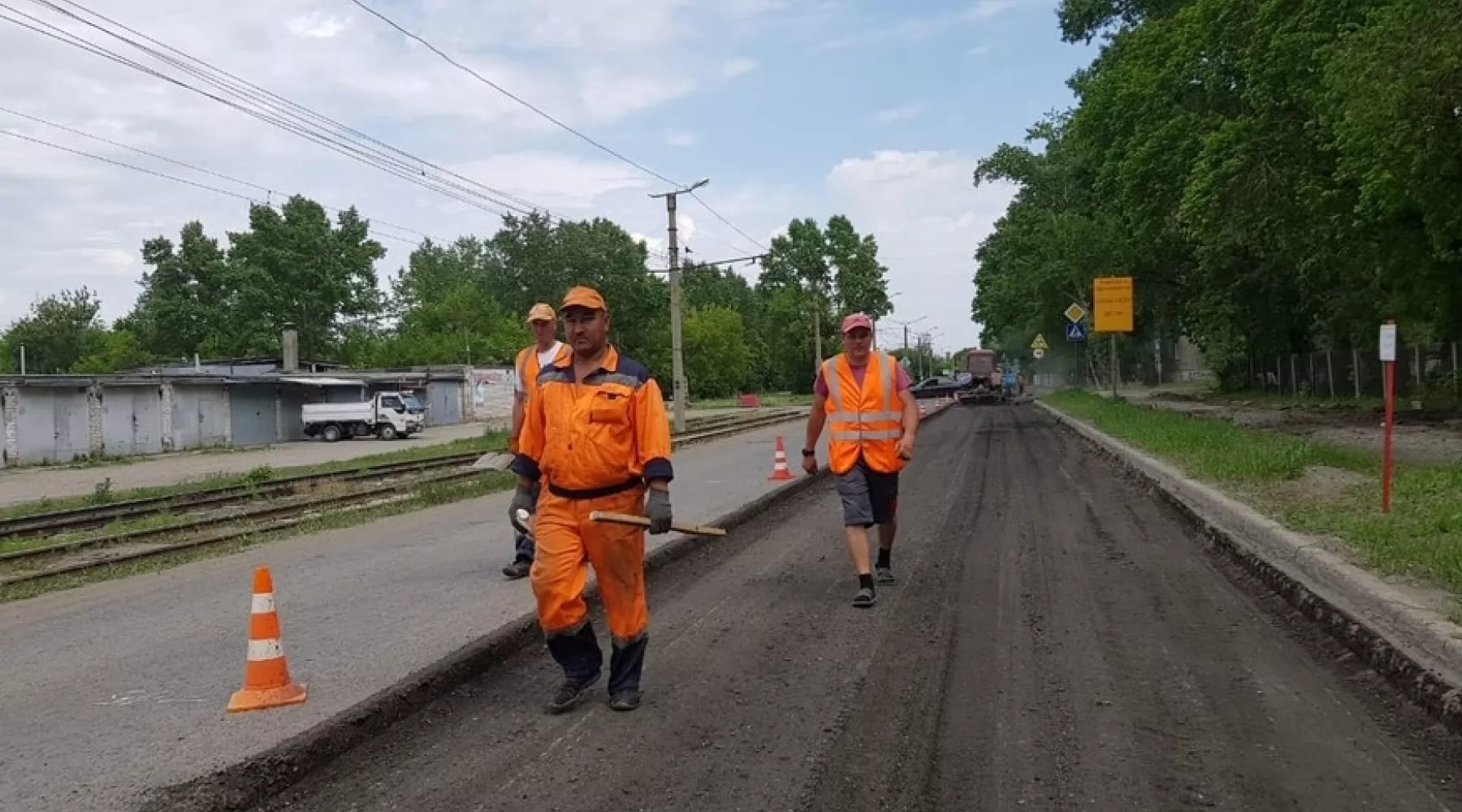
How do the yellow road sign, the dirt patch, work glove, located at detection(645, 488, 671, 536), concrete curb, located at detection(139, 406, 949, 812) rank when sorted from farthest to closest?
the yellow road sign
the dirt patch
work glove, located at detection(645, 488, 671, 536)
concrete curb, located at detection(139, 406, 949, 812)

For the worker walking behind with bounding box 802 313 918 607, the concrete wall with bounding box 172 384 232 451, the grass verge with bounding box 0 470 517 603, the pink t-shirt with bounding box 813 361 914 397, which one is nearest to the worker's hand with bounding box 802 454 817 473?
the worker walking behind with bounding box 802 313 918 607

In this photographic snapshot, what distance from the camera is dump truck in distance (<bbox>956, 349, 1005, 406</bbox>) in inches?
2154

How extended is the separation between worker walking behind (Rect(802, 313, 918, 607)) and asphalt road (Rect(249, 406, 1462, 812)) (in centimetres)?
69

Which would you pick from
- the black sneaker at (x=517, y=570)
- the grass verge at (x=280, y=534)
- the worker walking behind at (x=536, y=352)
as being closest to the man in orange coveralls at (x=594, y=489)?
the worker walking behind at (x=536, y=352)

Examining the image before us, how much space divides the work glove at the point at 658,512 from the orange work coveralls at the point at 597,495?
0.27 ft

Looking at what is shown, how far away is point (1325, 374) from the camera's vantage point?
3844 cm

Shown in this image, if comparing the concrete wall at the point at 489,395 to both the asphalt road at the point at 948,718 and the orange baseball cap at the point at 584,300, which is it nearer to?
the asphalt road at the point at 948,718

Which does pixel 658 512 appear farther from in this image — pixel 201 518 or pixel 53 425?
pixel 53 425

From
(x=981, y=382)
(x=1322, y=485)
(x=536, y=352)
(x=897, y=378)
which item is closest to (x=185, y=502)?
(x=536, y=352)

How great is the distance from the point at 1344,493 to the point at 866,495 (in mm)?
5849

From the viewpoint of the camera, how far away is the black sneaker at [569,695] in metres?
5.20

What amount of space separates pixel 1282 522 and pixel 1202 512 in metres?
1.82

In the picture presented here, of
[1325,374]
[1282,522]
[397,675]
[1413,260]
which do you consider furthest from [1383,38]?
[1325,374]

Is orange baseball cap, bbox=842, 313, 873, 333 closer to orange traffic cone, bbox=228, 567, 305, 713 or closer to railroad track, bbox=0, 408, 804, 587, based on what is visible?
orange traffic cone, bbox=228, 567, 305, 713
